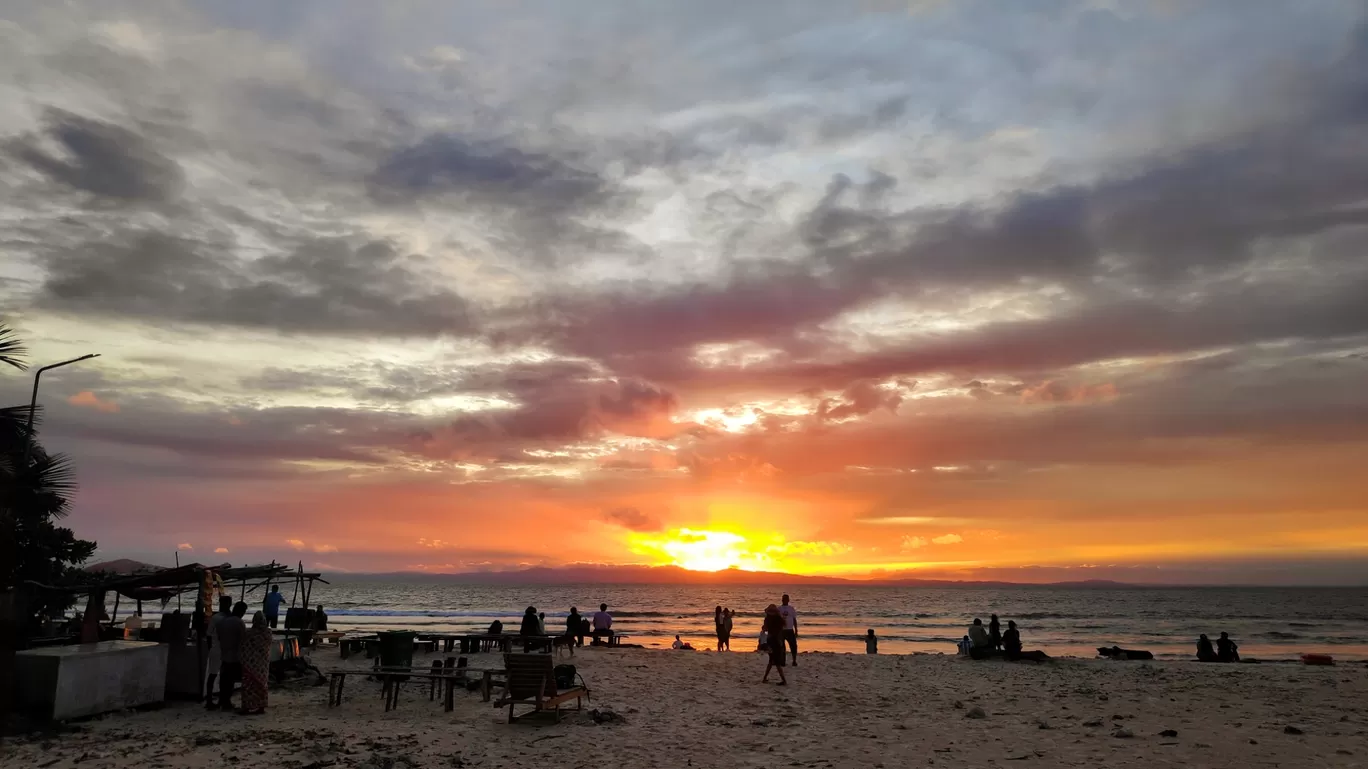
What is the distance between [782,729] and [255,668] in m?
8.12

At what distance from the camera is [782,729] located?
1181cm

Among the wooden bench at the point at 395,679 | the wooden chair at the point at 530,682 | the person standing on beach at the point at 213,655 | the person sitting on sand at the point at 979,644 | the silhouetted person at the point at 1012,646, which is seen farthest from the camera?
the person sitting on sand at the point at 979,644

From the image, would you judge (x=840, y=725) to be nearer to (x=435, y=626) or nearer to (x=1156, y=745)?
(x=1156, y=745)

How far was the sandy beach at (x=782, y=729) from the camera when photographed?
966cm

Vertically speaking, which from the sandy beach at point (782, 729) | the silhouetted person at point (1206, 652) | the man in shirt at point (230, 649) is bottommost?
the silhouetted person at point (1206, 652)

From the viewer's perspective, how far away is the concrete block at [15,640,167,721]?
11000 millimetres

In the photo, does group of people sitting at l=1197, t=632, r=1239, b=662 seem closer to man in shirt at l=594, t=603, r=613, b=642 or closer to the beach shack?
man in shirt at l=594, t=603, r=613, b=642

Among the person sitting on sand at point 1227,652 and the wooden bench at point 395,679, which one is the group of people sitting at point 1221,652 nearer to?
the person sitting on sand at point 1227,652

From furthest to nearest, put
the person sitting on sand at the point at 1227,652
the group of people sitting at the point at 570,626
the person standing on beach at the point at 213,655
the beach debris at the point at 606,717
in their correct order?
1. the person sitting on sand at the point at 1227,652
2. the group of people sitting at the point at 570,626
3. the person standing on beach at the point at 213,655
4. the beach debris at the point at 606,717

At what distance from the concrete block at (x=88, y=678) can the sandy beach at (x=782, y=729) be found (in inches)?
12.3

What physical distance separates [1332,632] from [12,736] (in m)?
63.9

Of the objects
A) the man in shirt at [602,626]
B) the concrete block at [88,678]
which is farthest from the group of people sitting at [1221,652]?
the concrete block at [88,678]

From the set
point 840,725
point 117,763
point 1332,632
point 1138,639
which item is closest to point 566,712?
point 840,725

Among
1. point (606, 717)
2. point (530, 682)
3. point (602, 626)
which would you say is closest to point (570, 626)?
point (602, 626)
